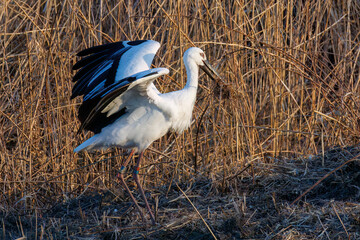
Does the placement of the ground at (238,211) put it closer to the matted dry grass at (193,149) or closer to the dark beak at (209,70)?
the matted dry grass at (193,149)

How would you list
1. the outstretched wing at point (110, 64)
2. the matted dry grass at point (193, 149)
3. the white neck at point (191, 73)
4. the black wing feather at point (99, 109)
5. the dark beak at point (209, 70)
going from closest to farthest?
the black wing feather at point (99, 109) → the matted dry grass at point (193, 149) → the outstretched wing at point (110, 64) → the white neck at point (191, 73) → the dark beak at point (209, 70)

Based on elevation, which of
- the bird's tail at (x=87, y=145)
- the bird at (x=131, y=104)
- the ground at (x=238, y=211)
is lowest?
the ground at (x=238, y=211)

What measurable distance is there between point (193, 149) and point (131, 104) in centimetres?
127

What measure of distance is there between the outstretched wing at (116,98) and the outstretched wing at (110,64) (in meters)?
0.20

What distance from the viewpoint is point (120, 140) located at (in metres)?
4.56

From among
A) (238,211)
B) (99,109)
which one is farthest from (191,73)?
(238,211)

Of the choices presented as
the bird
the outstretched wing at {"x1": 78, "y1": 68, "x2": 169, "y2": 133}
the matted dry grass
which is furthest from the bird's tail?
the matted dry grass

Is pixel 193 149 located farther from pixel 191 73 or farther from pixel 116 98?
pixel 116 98

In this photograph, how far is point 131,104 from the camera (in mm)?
4402

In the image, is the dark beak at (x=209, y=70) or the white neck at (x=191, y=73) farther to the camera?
the dark beak at (x=209, y=70)

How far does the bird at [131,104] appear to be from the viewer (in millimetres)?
4324

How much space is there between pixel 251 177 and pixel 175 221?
1139 millimetres

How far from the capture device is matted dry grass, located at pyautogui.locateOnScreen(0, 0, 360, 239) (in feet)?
12.8

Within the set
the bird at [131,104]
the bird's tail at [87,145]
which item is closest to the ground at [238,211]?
the bird at [131,104]
